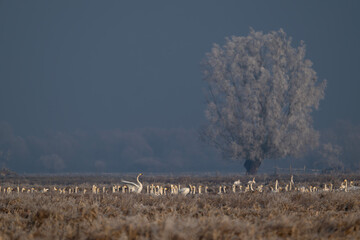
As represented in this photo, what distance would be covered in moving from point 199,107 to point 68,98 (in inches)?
2129

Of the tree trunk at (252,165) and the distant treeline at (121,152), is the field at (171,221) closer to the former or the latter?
the tree trunk at (252,165)

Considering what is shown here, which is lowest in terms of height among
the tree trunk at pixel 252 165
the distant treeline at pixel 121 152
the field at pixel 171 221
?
the field at pixel 171 221

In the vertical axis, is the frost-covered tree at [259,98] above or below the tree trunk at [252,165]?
above

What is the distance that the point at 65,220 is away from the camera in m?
9.98

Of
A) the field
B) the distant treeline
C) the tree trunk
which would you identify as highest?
the distant treeline

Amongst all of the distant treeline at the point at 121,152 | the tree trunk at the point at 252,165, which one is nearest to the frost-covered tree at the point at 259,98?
the tree trunk at the point at 252,165

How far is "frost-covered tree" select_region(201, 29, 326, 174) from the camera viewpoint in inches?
1869

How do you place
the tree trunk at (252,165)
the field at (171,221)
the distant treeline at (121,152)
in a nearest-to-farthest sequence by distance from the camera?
the field at (171,221)
the tree trunk at (252,165)
the distant treeline at (121,152)

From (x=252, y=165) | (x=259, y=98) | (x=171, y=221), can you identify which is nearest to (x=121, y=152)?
(x=252, y=165)

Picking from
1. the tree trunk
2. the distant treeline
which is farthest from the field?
the distant treeline

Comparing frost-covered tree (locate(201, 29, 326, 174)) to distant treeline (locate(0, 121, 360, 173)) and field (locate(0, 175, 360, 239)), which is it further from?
distant treeline (locate(0, 121, 360, 173))

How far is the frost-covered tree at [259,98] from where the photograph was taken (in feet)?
156

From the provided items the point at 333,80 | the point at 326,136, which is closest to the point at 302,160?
the point at 326,136

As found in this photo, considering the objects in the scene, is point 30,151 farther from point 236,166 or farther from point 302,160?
point 302,160
